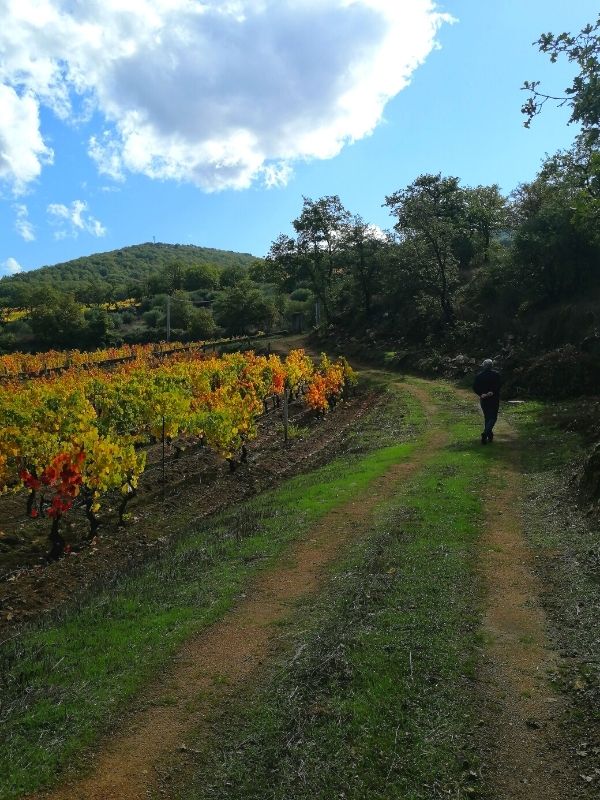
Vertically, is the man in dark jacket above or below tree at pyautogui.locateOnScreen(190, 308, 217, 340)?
below

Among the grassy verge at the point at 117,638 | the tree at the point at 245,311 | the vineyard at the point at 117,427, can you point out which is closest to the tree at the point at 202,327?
the tree at the point at 245,311

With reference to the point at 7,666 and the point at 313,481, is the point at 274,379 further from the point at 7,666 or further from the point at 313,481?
the point at 7,666

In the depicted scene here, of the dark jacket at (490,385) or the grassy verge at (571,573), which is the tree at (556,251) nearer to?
the dark jacket at (490,385)

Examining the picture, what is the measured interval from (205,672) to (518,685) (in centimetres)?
327

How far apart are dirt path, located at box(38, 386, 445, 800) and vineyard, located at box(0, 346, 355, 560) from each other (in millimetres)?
5501

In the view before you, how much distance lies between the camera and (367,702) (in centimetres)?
543

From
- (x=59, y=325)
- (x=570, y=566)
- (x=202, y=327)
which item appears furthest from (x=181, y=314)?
(x=570, y=566)

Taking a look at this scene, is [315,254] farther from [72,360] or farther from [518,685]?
[518,685]

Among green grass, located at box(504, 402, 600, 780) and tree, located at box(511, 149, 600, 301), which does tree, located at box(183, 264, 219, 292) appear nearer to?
tree, located at box(511, 149, 600, 301)

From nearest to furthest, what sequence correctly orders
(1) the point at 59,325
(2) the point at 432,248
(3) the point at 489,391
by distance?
(3) the point at 489,391 → (2) the point at 432,248 → (1) the point at 59,325

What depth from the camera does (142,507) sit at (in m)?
15.3

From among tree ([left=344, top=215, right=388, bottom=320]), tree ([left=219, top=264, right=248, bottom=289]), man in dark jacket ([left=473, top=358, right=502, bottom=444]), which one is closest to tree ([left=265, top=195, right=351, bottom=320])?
tree ([left=344, top=215, right=388, bottom=320])

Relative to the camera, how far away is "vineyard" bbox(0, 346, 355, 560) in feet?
42.9

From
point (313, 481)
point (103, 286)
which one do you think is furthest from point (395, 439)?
point (103, 286)
